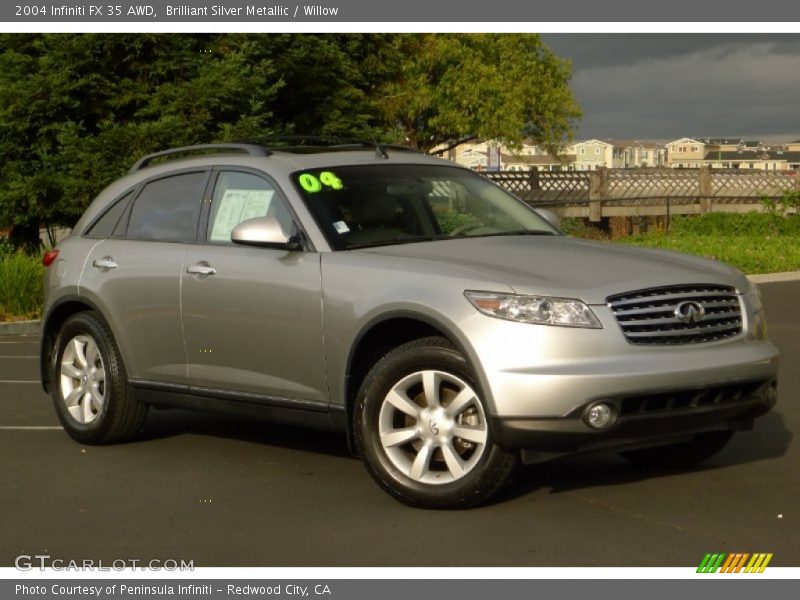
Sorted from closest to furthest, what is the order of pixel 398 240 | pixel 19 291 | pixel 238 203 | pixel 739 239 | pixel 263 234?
1. pixel 263 234
2. pixel 398 240
3. pixel 238 203
4. pixel 19 291
5. pixel 739 239

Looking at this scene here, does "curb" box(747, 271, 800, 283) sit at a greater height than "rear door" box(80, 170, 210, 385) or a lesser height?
lesser

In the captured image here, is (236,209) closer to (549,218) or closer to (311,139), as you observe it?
(311,139)

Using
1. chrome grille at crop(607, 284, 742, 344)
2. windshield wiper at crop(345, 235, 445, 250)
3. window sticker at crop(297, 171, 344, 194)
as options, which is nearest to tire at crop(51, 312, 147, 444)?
window sticker at crop(297, 171, 344, 194)

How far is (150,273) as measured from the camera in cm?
866

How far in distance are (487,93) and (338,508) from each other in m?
63.4

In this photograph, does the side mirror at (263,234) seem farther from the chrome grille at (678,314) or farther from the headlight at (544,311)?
the chrome grille at (678,314)

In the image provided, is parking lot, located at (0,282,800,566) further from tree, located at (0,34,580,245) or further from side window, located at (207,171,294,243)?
tree, located at (0,34,580,245)

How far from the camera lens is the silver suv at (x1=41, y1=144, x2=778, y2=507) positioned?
6.70 m

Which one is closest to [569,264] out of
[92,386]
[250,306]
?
[250,306]

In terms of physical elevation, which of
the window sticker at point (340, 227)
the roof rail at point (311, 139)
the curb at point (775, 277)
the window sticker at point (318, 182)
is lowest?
the curb at point (775, 277)

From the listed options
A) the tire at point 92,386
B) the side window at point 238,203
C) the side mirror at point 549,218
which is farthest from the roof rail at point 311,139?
the tire at point 92,386

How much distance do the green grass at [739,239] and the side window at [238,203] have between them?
15.9m

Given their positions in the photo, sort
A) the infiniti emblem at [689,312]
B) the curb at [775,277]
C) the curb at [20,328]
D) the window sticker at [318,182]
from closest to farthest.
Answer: the infiniti emblem at [689,312] → the window sticker at [318,182] → the curb at [20,328] → the curb at [775,277]

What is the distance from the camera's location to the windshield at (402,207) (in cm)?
786
